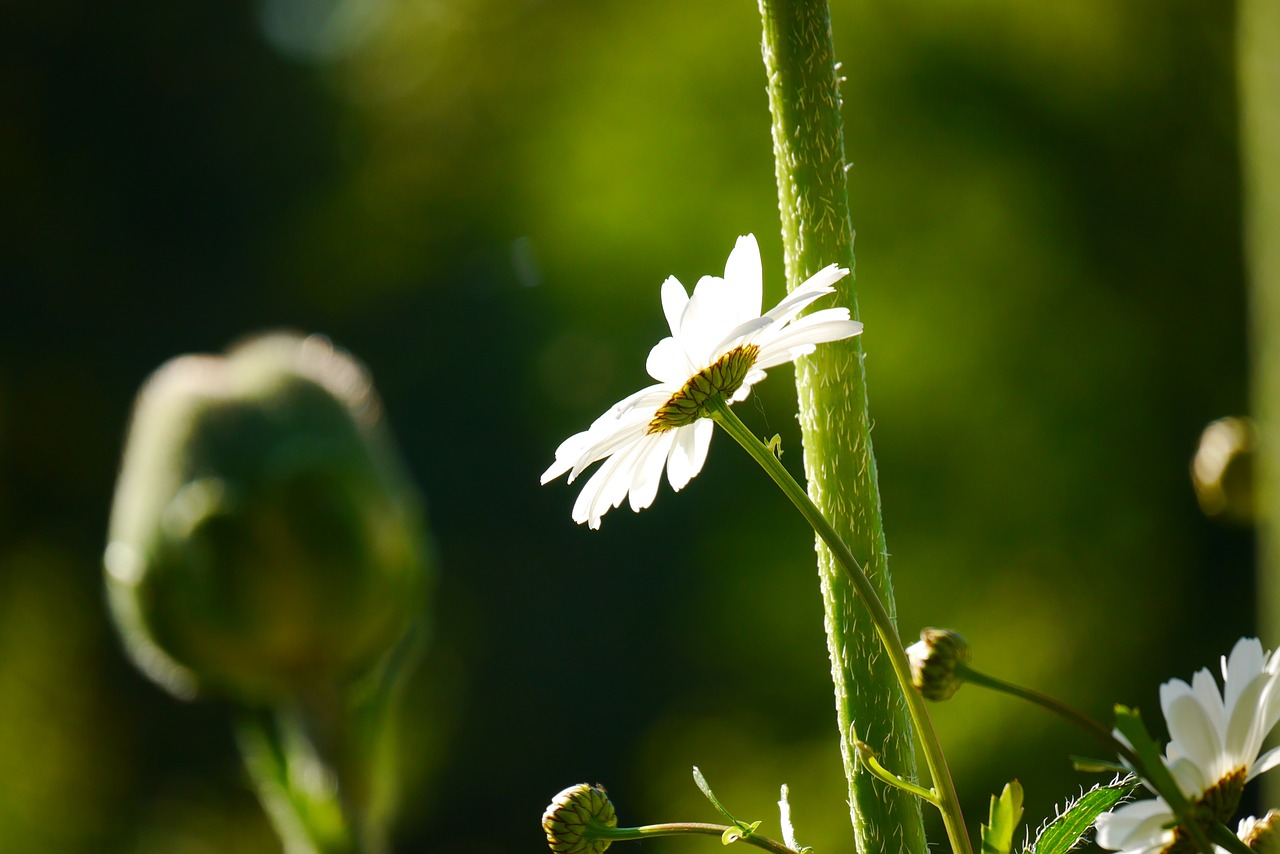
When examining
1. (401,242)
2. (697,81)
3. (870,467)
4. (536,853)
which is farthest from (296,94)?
(870,467)

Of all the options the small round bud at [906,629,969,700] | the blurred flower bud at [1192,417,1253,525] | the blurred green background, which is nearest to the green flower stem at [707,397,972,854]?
the small round bud at [906,629,969,700]

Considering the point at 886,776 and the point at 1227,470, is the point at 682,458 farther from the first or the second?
the point at 1227,470

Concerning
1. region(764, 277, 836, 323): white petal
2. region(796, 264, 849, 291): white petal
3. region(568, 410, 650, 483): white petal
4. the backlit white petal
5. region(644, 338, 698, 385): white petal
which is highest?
region(796, 264, 849, 291): white petal

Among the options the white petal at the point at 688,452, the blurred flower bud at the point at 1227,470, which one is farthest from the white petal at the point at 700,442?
the blurred flower bud at the point at 1227,470

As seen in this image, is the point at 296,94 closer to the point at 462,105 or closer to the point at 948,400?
the point at 462,105

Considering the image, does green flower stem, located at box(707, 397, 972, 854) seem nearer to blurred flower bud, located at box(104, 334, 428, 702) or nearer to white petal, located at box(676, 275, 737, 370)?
white petal, located at box(676, 275, 737, 370)

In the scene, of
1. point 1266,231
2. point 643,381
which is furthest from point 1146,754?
point 643,381
